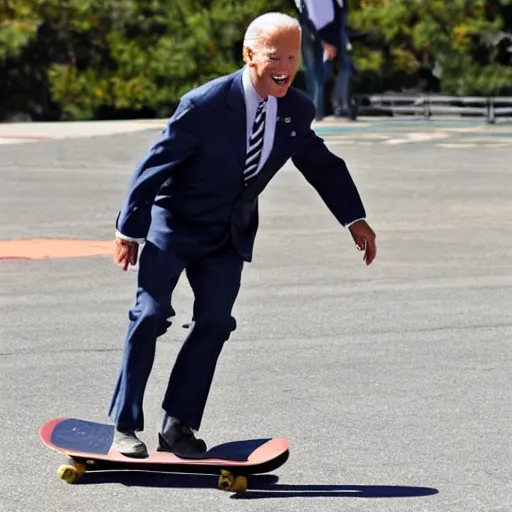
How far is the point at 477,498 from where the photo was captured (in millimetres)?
6188

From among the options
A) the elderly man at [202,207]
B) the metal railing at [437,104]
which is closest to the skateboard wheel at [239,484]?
the elderly man at [202,207]

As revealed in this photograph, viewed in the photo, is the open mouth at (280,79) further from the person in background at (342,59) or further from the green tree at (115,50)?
the green tree at (115,50)

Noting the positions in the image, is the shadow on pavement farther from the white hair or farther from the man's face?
the white hair

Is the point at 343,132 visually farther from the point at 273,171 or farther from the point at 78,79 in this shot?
the point at 273,171

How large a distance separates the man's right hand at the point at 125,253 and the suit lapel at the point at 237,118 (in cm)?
54

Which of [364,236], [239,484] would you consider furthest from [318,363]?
[239,484]

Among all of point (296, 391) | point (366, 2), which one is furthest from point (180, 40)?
point (296, 391)

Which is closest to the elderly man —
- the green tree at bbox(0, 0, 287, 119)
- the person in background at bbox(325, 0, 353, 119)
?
the person in background at bbox(325, 0, 353, 119)

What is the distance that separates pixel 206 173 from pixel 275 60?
1.78ft

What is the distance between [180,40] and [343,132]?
8703 mm

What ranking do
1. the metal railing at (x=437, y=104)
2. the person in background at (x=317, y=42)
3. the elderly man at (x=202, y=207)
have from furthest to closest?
1. the person in background at (x=317, y=42)
2. the metal railing at (x=437, y=104)
3. the elderly man at (x=202, y=207)

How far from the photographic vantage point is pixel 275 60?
6.04 metres

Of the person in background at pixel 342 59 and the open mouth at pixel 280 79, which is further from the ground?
the open mouth at pixel 280 79

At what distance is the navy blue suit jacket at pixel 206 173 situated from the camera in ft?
20.2
